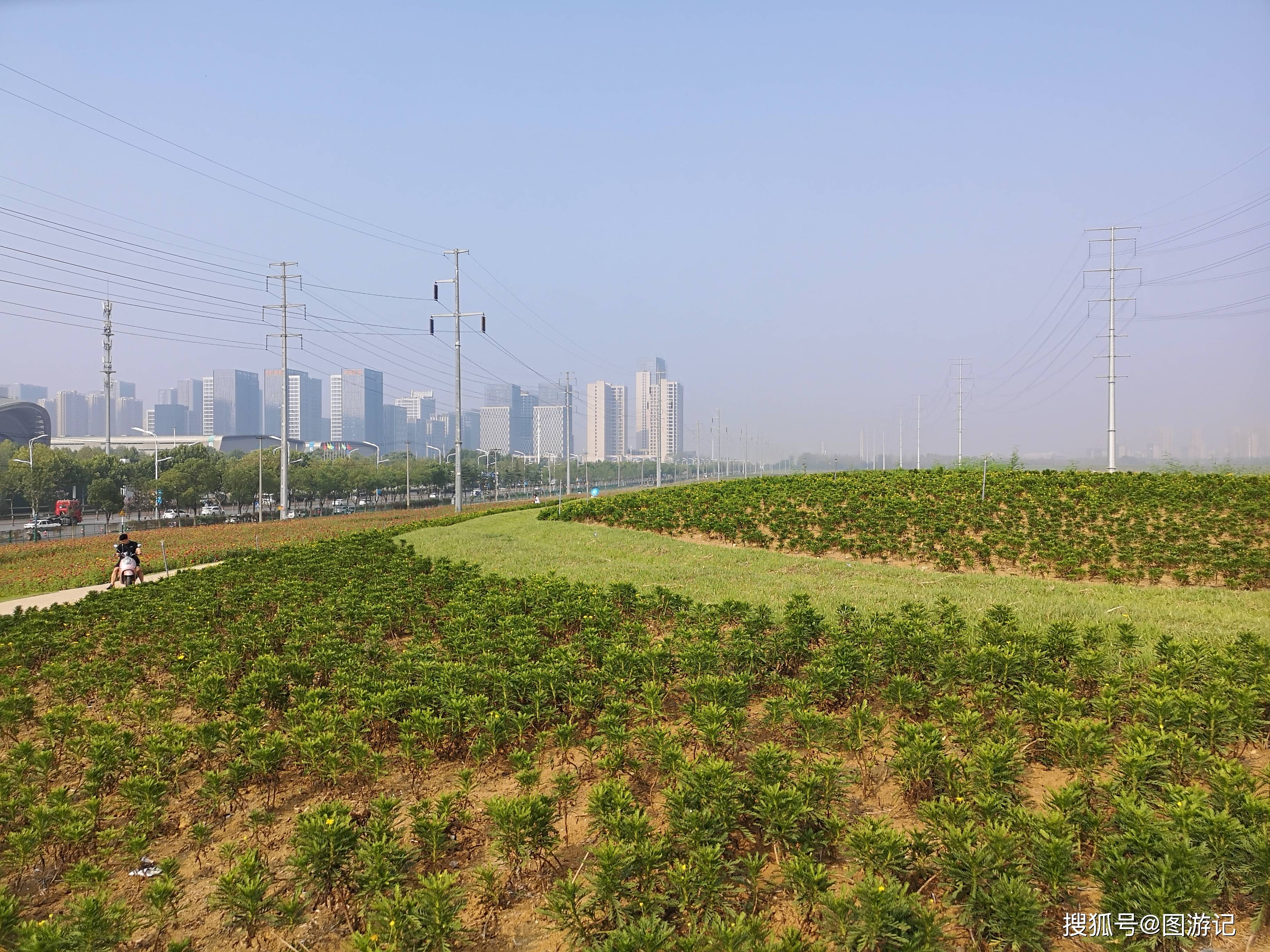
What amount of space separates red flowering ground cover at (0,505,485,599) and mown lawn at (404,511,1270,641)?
720cm

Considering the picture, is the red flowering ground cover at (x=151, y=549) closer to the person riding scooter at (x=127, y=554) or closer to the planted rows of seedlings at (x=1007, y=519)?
the person riding scooter at (x=127, y=554)

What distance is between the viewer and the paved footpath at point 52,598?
15.1 meters

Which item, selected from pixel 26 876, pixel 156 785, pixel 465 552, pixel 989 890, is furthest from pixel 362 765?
pixel 465 552

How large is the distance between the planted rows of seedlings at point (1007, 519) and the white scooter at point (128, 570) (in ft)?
49.4

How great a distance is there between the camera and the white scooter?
52.5 feet

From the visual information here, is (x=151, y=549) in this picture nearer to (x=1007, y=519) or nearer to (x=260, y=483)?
(x=260, y=483)

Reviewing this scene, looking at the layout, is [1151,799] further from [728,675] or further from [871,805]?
[728,675]

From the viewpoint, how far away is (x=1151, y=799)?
4.81 m

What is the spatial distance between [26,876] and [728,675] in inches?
236

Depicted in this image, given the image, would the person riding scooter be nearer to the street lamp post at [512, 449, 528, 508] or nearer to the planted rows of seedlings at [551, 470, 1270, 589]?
the planted rows of seedlings at [551, 470, 1270, 589]

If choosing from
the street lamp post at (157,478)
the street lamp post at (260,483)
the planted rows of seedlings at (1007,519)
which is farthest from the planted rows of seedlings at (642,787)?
the street lamp post at (157,478)

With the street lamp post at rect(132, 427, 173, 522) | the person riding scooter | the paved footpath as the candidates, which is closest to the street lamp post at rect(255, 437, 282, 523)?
the street lamp post at rect(132, 427, 173, 522)

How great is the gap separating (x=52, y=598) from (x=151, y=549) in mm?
11247

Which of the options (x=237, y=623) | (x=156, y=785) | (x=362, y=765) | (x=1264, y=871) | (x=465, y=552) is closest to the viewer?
(x=1264, y=871)
